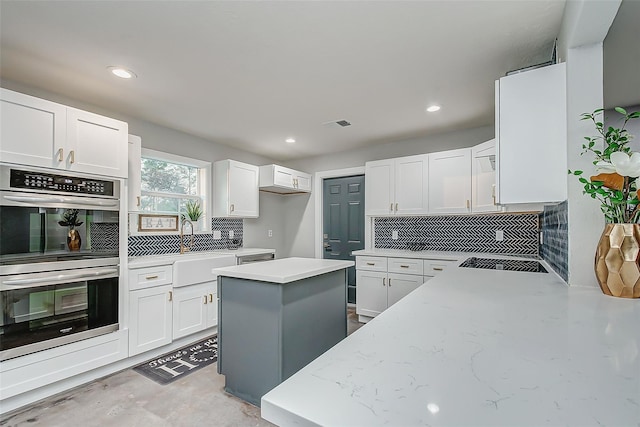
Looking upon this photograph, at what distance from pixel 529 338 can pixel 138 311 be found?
297 cm

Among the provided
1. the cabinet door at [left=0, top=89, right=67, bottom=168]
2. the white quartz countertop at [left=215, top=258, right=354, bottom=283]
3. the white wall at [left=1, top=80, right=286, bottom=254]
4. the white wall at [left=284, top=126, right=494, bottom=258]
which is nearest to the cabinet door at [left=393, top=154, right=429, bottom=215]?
the white wall at [left=284, top=126, right=494, bottom=258]

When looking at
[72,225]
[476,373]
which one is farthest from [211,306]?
[476,373]

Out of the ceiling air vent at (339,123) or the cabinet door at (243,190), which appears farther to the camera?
the cabinet door at (243,190)

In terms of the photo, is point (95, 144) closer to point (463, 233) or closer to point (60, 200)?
point (60, 200)

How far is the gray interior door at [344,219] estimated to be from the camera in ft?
14.9

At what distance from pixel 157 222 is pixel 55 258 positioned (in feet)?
4.11

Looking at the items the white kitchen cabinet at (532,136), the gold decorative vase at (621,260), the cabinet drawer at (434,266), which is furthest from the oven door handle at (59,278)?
the gold decorative vase at (621,260)

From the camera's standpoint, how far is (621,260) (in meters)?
1.16

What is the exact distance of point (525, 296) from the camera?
126 centimetres

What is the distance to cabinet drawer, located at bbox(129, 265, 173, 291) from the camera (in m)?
2.68

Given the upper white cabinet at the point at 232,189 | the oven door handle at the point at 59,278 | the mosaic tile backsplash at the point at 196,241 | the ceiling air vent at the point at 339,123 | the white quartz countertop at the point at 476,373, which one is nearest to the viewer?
the white quartz countertop at the point at 476,373

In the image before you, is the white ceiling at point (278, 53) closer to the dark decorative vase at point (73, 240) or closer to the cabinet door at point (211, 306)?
the dark decorative vase at point (73, 240)

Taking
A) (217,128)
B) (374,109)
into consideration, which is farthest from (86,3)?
(374,109)

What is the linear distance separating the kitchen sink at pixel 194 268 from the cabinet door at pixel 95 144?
3.29 ft
